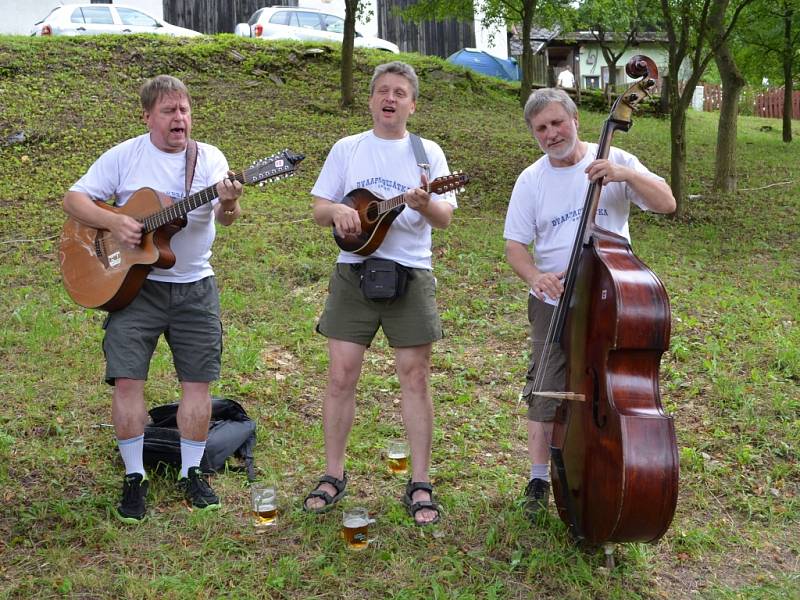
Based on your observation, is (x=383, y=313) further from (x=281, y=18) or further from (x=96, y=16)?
(x=281, y=18)

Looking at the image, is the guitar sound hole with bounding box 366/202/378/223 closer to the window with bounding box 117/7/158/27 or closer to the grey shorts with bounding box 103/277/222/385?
the grey shorts with bounding box 103/277/222/385

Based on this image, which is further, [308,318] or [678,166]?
[678,166]

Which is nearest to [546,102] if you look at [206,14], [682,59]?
[682,59]

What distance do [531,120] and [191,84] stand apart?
40.0 feet

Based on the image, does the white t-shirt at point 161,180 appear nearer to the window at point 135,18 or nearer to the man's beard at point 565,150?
the man's beard at point 565,150

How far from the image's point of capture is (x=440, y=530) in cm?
391

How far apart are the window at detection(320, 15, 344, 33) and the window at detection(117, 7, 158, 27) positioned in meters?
3.79

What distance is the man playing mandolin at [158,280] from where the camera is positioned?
4.05 meters

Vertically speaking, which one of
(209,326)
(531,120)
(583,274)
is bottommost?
(209,326)

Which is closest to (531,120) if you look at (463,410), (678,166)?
(463,410)

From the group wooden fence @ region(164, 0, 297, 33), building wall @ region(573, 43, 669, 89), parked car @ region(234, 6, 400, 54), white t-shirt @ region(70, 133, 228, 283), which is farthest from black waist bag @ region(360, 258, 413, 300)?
building wall @ region(573, 43, 669, 89)

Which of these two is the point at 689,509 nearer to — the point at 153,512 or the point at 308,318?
the point at 153,512

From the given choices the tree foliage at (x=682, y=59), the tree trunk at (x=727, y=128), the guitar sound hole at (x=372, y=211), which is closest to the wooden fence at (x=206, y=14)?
the tree trunk at (x=727, y=128)

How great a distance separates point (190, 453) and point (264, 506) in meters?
0.56
